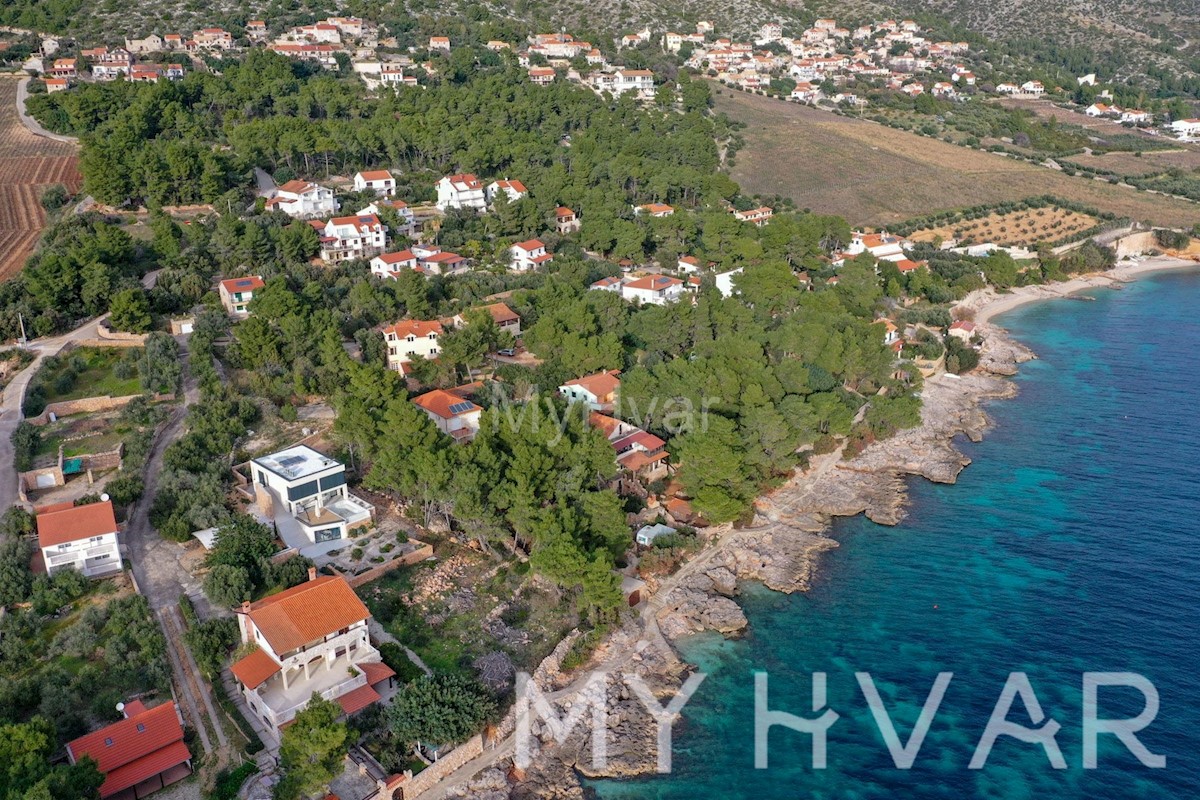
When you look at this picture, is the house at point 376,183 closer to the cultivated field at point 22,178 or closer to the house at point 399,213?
the house at point 399,213

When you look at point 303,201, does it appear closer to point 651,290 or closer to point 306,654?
point 651,290

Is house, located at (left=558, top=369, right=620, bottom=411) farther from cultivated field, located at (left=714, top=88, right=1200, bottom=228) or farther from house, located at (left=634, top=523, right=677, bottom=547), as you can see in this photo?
cultivated field, located at (left=714, top=88, right=1200, bottom=228)

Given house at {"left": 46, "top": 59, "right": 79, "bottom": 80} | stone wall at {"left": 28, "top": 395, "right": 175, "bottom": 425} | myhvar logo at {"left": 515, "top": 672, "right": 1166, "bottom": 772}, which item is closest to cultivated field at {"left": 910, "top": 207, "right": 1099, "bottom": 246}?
myhvar logo at {"left": 515, "top": 672, "right": 1166, "bottom": 772}

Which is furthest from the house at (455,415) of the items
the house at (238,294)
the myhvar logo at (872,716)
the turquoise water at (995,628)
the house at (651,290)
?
the house at (651,290)

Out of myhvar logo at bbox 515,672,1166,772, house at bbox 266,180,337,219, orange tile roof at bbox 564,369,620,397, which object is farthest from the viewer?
house at bbox 266,180,337,219

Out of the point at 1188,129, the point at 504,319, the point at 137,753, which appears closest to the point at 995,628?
the point at 137,753
